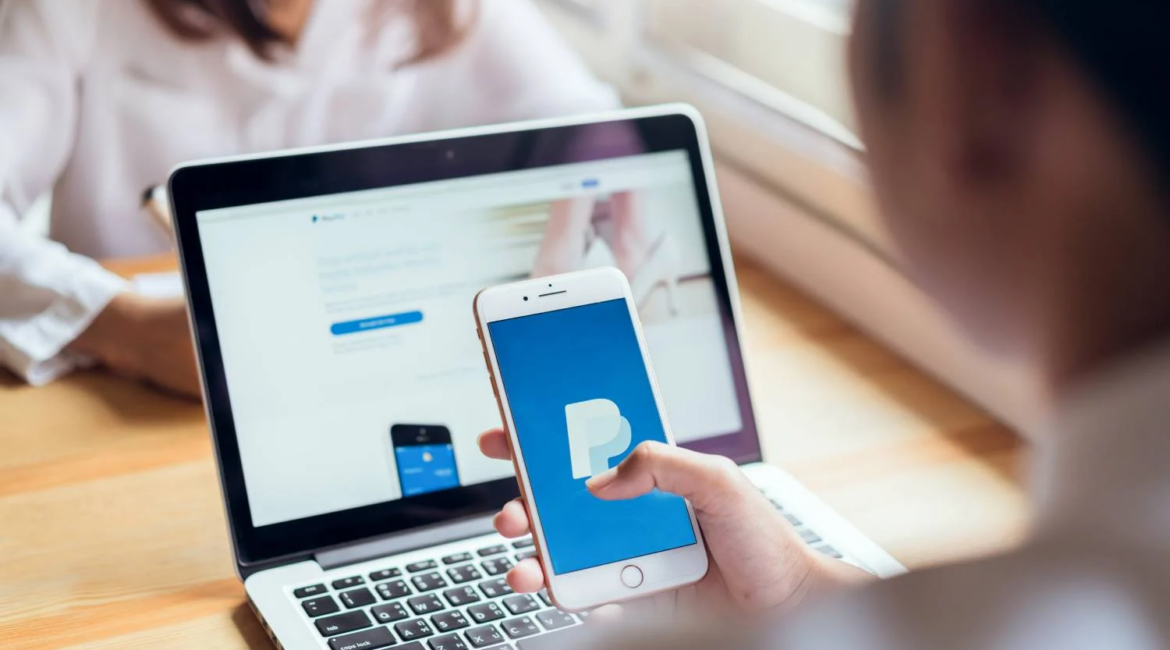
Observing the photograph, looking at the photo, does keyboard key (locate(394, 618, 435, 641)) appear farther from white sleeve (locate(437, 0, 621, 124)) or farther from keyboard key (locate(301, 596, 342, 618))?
white sleeve (locate(437, 0, 621, 124))

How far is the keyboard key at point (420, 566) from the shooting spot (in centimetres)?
63

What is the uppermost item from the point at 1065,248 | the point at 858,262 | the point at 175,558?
the point at 1065,248

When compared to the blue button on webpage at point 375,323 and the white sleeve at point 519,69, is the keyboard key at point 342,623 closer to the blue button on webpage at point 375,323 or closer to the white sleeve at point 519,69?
the blue button on webpage at point 375,323

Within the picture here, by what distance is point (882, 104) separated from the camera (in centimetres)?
26

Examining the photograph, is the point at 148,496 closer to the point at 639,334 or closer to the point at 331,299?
the point at 331,299

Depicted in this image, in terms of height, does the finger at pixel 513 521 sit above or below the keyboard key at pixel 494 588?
above

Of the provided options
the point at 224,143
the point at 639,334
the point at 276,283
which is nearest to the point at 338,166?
the point at 276,283

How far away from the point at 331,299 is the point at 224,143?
2.01ft

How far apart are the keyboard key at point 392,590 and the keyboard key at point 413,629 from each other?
25 mm

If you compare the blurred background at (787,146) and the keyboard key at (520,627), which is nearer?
the keyboard key at (520,627)

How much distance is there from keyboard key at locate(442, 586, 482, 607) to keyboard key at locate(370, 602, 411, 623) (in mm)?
25

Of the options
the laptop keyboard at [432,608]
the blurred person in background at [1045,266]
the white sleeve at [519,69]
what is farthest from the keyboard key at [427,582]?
the white sleeve at [519,69]

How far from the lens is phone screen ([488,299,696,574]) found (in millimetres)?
559

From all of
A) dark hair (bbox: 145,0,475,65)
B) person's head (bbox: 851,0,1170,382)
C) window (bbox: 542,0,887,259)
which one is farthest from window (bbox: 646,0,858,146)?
person's head (bbox: 851,0,1170,382)
